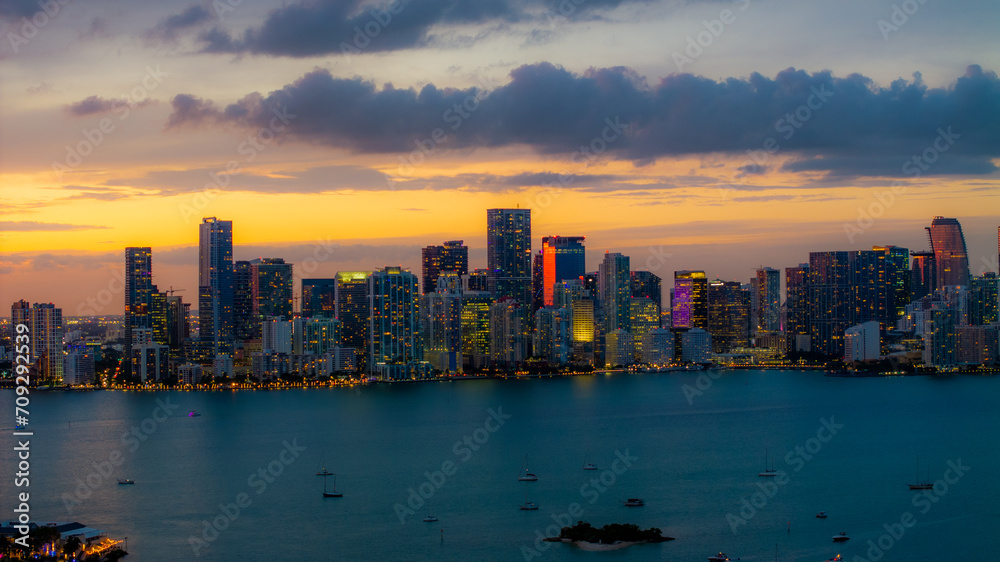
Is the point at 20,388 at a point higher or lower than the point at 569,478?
higher

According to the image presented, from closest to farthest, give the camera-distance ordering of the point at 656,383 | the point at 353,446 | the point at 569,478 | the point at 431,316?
the point at 569,478 < the point at 353,446 < the point at 656,383 < the point at 431,316

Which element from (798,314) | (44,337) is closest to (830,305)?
(798,314)

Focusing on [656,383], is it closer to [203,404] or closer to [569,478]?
[203,404]

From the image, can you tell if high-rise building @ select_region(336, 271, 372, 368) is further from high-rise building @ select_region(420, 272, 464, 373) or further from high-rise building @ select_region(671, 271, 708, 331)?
high-rise building @ select_region(671, 271, 708, 331)

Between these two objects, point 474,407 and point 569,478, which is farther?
point 474,407

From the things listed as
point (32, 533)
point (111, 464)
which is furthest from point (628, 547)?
point (111, 464)

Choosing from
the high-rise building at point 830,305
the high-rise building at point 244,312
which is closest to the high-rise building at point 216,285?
the high-rise building at point 244,312

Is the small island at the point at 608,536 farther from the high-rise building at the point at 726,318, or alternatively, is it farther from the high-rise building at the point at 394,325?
the high-rise building at the point at 726,318
